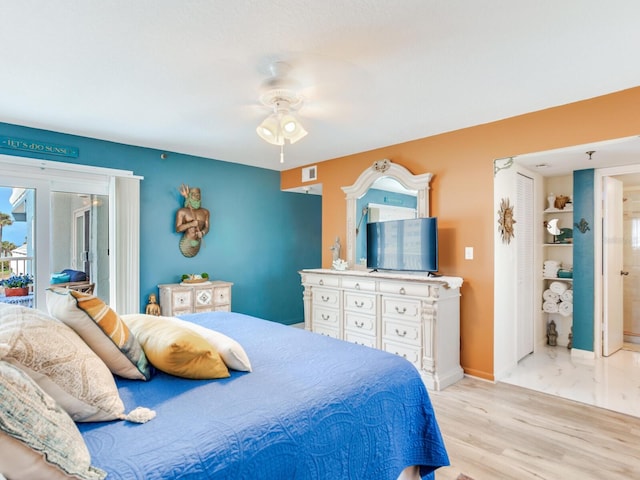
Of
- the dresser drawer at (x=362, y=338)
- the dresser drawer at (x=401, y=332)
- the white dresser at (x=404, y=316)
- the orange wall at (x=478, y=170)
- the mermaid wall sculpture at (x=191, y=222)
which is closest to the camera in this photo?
the orange wall at (x=478, y=170)

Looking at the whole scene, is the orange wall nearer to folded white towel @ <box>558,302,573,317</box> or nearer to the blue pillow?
folded white towel @ <box>558,302,573,317</box>

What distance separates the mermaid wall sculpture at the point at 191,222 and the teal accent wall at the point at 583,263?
443 centimetres

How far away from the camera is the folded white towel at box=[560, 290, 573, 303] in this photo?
172 inches

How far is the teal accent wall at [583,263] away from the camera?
4.02 metres

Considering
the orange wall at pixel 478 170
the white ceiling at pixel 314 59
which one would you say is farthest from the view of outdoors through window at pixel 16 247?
the orange wall at pixel 478 170

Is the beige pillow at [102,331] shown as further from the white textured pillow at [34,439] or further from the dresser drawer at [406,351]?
the dresser drawer at [406,351]

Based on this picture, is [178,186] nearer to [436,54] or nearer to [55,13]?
[55,13]

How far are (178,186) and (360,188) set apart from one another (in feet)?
7.39

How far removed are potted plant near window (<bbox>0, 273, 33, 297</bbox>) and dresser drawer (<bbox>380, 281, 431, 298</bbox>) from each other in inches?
137

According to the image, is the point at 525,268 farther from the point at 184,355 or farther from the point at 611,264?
the point at 184,355

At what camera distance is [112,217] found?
3977 mm

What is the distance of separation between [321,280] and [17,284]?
10.0 ft

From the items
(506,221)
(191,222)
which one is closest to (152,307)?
(191,222)

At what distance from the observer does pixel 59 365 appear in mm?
1149
